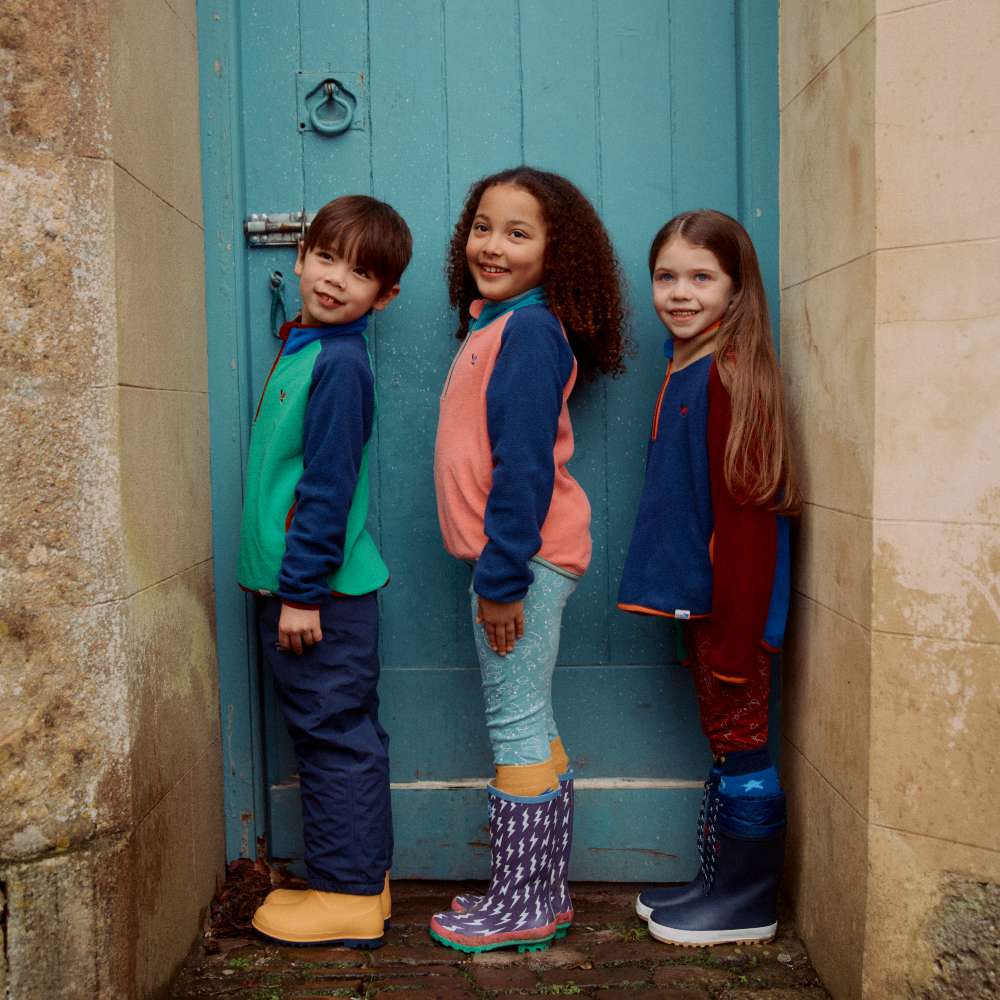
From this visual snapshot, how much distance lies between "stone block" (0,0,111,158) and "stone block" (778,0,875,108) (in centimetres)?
141

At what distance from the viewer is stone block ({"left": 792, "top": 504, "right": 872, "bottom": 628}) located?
2.09 m

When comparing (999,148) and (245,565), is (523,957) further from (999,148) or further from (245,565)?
(999,148)

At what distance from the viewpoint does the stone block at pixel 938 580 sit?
197cm

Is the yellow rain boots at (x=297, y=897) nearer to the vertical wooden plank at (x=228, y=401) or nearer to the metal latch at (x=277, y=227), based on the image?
the vertical wooden plank at (x=228, y=401)

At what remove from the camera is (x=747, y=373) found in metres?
2.35

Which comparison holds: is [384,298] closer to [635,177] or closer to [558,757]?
[635,177]

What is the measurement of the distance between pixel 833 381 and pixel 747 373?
0.18 metres

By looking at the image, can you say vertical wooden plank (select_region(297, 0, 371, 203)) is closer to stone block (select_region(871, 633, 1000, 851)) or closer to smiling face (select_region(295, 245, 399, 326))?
smiling face (select_region(295, 245, 399, 326))

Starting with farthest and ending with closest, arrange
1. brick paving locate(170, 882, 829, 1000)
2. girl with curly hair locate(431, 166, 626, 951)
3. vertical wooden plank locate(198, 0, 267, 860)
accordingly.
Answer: vertical wooden plank locate(198, 0, 267, 860)
girl with curly hair locate(431, 166, 626, 951)
brick paving locate(170, 882, 829, 1000)

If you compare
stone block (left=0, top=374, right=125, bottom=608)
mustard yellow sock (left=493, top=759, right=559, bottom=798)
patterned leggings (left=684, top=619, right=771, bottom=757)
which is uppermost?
stone block (left=0, top=374, right=125, bottom=608)

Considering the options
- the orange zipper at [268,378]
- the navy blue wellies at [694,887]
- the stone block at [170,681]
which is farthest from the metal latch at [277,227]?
the navy blue wellies at [694,887]

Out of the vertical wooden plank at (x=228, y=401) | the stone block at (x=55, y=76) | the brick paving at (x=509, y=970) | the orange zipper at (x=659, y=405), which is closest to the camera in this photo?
the stone block at (x=55, y=76)

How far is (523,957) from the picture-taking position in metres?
2.43

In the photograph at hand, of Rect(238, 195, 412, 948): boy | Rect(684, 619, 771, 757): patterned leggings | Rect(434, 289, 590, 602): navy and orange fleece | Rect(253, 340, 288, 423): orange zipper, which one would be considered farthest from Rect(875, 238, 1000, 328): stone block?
Rect(253, 340, 288, 423): orange zipper
